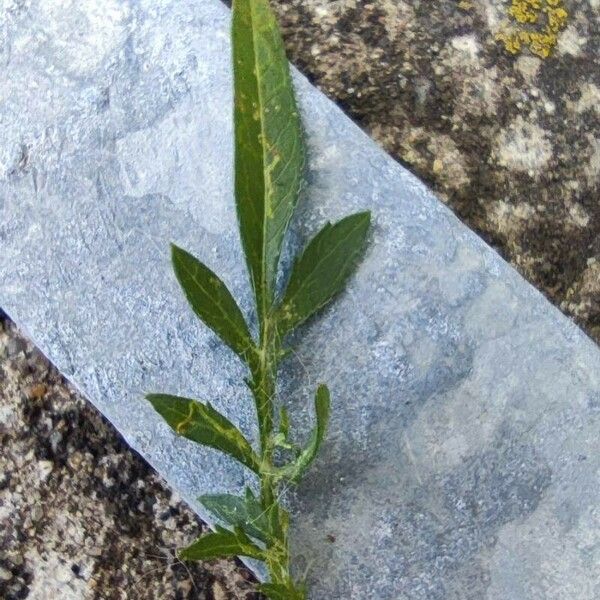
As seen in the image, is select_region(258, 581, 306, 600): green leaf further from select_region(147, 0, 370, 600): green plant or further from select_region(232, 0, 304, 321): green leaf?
select_region(232, 0, 304, 321): green leaf

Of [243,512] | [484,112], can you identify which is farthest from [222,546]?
[484,112]

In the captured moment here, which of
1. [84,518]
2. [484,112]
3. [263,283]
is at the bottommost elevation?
[84,518]

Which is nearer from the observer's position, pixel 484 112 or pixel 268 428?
pixel 268 428

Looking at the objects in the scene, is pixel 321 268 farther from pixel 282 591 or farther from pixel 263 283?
pixel 282 591

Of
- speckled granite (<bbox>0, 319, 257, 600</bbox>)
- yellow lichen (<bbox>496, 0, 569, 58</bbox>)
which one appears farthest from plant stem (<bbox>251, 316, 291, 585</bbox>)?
yellow lichen (<bbox>496, 0, 569, 58</bbox>)

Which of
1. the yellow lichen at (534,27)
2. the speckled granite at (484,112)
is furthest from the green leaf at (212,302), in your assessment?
the yellow lichen at (534,27)

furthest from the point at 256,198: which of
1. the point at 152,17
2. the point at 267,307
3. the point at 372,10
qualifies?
the point at 372,10

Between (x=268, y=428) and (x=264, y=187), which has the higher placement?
(x=264, y=187)
